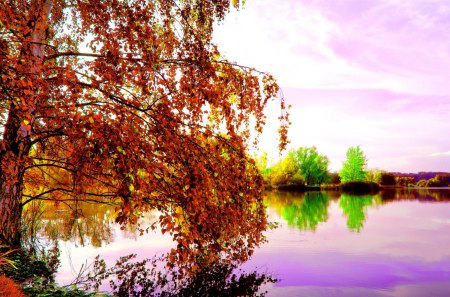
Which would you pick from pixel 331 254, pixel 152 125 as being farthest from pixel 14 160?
pixel 331 254

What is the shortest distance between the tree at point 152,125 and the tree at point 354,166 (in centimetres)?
9010

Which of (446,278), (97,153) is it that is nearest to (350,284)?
(446,278)

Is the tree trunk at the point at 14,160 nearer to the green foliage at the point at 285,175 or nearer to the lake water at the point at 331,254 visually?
the lake water at the point at 331,254

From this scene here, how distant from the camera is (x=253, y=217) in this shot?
756cm

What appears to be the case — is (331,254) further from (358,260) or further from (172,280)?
(172,280)

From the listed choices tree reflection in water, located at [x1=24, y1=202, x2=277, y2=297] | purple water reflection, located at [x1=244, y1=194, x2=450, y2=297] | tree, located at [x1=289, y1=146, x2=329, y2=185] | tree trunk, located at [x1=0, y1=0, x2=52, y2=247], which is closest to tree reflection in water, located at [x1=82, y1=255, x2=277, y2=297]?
tree reflection in water, located at [x1=24, y1=202, x2=277, y2=297]

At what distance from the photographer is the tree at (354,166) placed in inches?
3647

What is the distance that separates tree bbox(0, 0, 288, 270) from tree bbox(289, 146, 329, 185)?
86.7 m

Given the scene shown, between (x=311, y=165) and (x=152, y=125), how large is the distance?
90805mm

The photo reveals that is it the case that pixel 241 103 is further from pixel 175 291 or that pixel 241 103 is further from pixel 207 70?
pixel 175 291

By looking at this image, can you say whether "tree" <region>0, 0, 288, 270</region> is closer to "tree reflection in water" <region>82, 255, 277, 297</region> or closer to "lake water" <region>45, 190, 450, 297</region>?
"tree reflection in water" <region>82, 255, 277, 297</region>

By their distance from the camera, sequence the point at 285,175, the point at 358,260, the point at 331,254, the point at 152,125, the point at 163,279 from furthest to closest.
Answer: the point at 285,175, the point at 331,254, the point at 358,260, the point at 163,279, the point at 152,125

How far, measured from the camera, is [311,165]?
94.1 m

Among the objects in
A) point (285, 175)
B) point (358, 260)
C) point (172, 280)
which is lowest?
point (358, 260)
